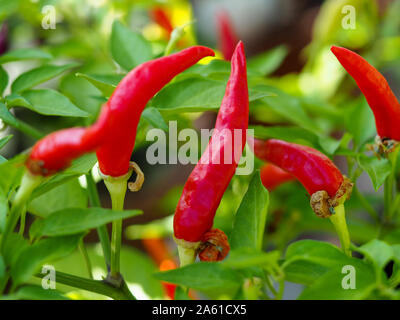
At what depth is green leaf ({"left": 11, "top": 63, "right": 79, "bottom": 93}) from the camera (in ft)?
2.40

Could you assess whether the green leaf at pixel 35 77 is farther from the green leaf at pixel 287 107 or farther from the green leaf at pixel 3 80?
the green leaf at pixel 287 107

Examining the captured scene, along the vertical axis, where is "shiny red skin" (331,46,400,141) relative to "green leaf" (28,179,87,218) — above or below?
above

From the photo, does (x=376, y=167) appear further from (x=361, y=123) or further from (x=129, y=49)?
(x=129, y=49)

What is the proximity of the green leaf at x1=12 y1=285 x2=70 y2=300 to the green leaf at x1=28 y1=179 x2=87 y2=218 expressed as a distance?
19cm

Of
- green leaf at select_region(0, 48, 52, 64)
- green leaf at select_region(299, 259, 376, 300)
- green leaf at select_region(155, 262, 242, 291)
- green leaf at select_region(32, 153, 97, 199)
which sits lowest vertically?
green leaf at select_region(299, 259, 376, 300)

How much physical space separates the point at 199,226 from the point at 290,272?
12 centimetres

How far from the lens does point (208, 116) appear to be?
1745mm

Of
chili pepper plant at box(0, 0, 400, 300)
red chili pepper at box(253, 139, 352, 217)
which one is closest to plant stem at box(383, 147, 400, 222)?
chili pepper plant at box(0, 0, 400, 300)

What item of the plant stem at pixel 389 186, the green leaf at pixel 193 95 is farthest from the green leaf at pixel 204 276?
the plant stem at pixel 389 186

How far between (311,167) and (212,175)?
Result: 0.46 ft

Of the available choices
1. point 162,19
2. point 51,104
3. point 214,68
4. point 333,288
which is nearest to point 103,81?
point 51,104

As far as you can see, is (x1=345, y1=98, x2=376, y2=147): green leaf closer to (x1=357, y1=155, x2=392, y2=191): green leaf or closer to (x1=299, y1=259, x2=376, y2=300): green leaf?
(x1=357, y1=155, x2=392, y2=191): green leaf
